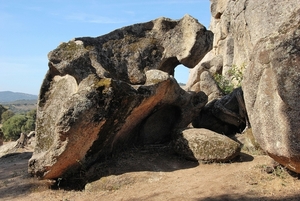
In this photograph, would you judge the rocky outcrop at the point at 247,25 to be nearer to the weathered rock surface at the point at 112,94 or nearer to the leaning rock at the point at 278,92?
the leaning rock at the point at 278,92

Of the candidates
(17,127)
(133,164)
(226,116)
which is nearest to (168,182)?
(133,164)

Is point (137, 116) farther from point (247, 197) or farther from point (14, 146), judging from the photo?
point (14, 146)

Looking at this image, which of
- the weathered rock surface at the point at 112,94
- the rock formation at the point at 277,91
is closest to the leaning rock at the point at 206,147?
the weathered rock surface at the point at 112,94

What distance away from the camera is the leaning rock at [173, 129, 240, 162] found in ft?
31.2

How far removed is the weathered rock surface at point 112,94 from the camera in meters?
8.31

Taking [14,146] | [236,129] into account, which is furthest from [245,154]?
[14,146]

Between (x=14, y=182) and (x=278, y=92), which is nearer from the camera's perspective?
(x=278, y=92)

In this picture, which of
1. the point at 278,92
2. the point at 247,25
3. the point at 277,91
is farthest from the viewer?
the point at 247,25

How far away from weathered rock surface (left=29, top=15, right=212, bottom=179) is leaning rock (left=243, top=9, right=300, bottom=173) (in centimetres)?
347

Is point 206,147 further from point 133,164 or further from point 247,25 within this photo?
point 247,25

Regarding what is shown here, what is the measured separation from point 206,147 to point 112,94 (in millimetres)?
3323

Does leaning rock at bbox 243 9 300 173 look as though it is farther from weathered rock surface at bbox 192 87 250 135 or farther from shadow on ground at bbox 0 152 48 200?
shadow on ground at bbox 0 152 48 200

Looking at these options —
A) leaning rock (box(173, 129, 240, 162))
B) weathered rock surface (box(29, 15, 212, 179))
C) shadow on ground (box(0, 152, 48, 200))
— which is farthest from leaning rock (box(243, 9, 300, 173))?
shadow on ground (box(0, 152, 48, 200))

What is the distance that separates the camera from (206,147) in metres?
9.71
